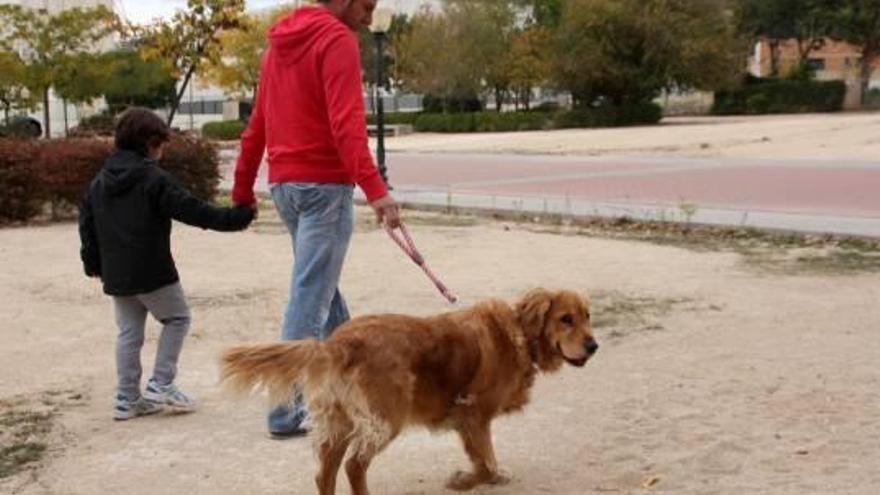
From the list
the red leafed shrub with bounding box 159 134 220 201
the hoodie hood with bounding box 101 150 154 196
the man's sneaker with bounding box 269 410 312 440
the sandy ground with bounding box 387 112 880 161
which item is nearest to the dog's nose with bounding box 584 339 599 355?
the man's sneaker with bounding box 269 410 312 440

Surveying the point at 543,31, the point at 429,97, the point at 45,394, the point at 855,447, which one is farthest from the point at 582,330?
the point at 429,97

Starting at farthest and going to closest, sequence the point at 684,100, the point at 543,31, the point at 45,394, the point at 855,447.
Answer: the point at 684,100, the point at 543,31, the point at 45,394, the point at 855,447

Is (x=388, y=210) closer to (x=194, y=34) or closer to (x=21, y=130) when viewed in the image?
(x=21, y=130)

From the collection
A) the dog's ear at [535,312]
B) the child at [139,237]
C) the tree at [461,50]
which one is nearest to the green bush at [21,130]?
the child at [139,237]

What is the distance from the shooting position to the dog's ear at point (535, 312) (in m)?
4.48

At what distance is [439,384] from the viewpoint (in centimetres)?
432

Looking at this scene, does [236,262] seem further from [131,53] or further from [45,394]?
[131,53]

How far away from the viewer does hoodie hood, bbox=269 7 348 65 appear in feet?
15.7

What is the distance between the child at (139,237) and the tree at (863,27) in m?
62.2

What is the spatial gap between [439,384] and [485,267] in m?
6.44

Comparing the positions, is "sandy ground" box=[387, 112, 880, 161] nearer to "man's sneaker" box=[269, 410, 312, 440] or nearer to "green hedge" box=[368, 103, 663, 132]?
"green hedge" box=[368, 103, 663, 132]

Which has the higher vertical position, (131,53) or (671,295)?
(131,53)

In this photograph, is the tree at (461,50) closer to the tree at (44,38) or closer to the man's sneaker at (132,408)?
the tree at (44,38)

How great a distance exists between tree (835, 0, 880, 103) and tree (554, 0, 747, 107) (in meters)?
13.2
